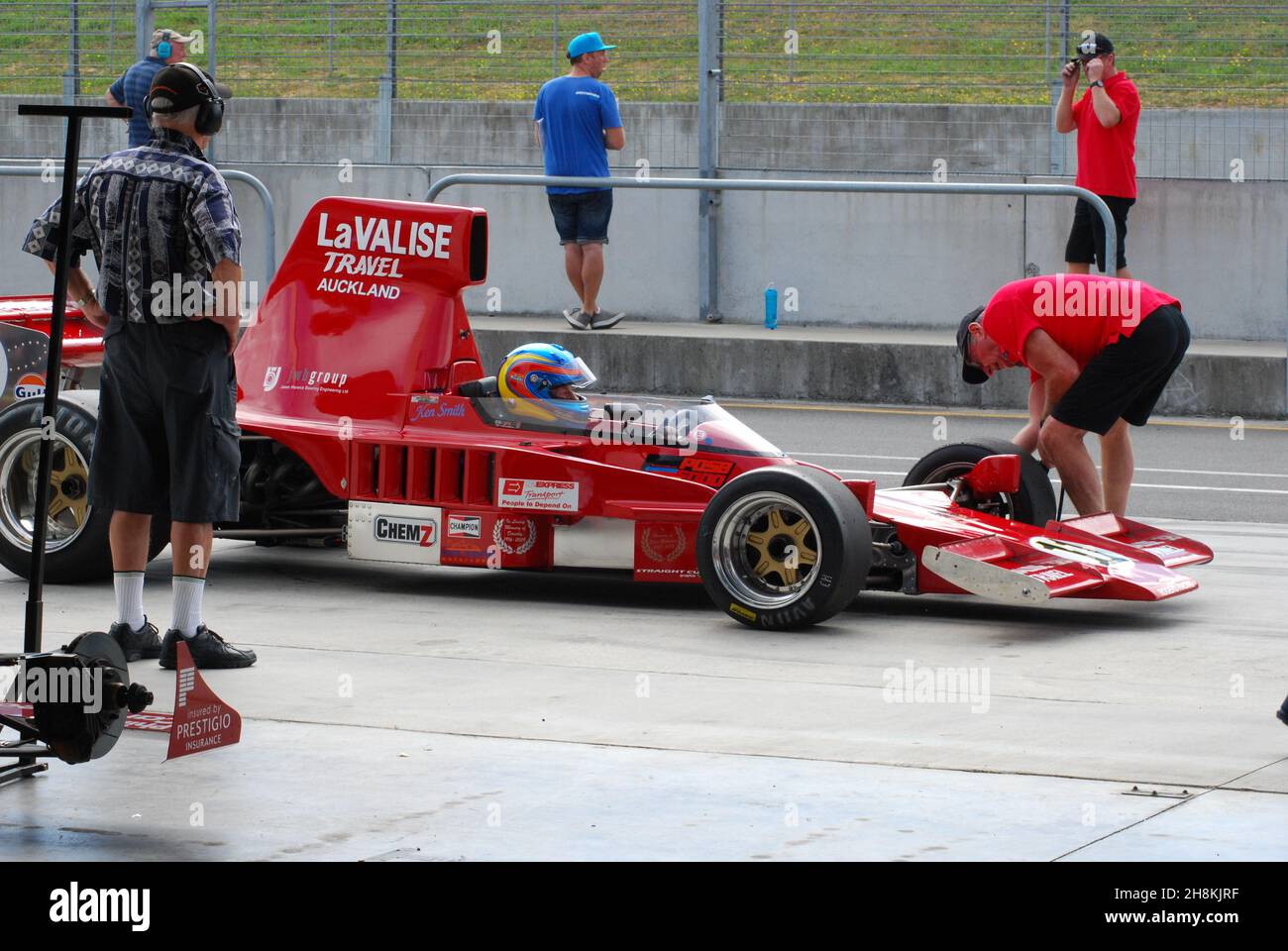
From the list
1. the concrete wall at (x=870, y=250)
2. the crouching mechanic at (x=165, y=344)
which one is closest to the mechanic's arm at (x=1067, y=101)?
the concrete wall at (x=870, y=250)

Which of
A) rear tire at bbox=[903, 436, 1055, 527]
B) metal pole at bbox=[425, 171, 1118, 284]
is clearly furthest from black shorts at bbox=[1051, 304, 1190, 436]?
metal pole at bbox=[425, 171, 1118, 284]

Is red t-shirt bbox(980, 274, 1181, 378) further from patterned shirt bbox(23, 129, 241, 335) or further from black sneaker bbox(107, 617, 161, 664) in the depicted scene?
black sneaker bbox(107, 617, 161, 664)

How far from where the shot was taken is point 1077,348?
8.70 m

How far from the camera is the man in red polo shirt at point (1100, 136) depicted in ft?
Result: 45.4

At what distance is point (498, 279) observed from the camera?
674 inches

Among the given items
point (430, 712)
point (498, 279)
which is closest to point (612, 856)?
point (430, 712)

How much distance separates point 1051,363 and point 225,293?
11.8 ft

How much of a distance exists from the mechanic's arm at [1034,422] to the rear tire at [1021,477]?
0.08m

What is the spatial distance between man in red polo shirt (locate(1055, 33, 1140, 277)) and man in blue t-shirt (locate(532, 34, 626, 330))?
3.13 metres

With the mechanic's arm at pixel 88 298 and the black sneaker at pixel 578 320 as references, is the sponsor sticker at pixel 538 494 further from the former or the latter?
the black sneaker at pixel 578 320

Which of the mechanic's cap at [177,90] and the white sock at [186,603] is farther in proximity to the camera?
the white sock at [186,603]

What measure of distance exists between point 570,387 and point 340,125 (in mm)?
12635

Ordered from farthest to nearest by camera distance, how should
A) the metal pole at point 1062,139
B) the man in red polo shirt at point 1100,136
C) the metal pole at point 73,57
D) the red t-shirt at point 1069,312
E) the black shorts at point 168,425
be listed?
the metal pole at point 73,57 → the metal pole at point 1062,139 → the man in red polo shirt at point 1100,136 → the red t-shirt at point 1069,312 → the black shorts at point 168,425
